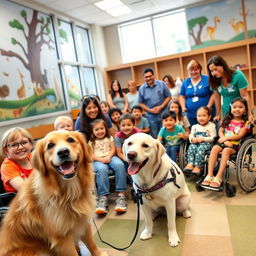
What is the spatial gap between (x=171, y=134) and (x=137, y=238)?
1.42 metres

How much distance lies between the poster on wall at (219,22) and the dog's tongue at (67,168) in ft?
18.2

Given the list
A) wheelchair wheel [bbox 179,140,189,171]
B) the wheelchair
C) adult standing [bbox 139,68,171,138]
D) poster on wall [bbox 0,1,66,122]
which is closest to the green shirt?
the wheelchair

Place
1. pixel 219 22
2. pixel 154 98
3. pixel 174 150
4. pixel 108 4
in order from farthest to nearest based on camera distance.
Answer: pixel 219 22 < pixel 108 4 < pixel 154 98 < pixel 174 150

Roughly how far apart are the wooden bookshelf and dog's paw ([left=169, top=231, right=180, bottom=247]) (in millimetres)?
4788

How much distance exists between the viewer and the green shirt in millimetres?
2508

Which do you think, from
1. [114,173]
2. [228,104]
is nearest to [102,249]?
[114,173]

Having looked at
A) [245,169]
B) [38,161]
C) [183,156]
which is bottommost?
[245,169]

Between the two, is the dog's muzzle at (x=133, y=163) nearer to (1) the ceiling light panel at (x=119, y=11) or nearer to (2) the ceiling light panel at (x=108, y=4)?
(2) the ceiling light panel at (x=108, y=4)

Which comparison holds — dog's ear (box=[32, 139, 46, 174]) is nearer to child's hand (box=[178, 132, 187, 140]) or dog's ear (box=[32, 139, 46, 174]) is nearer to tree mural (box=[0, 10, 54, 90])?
child's hand (box=[178, 132, 187, 140])

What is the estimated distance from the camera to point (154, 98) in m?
3.46

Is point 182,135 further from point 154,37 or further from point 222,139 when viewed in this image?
point 154,37

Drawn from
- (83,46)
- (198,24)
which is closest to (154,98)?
(198,24)

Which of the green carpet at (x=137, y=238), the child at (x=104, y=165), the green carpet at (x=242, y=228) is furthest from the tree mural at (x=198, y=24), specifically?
the green carpet at (x=137, y=238)

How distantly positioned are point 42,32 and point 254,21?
4.92 meters
